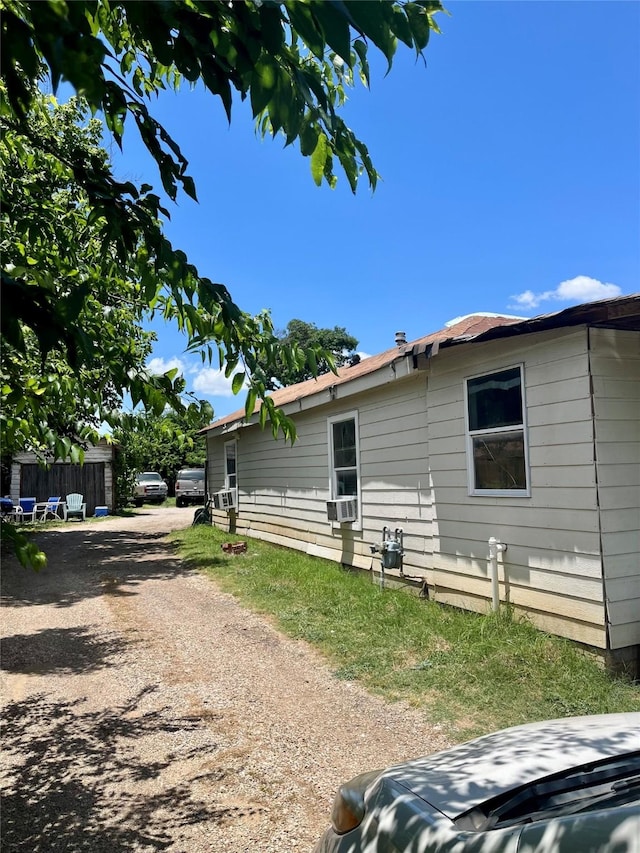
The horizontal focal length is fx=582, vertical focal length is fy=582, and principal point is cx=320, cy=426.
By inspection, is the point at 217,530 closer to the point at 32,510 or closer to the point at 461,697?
the point at 32,510

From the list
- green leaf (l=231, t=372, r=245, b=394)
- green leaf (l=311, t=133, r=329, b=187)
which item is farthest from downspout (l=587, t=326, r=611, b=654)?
green leaf (l=311, t=133, r=329, b=187)

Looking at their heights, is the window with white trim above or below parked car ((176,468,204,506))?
above

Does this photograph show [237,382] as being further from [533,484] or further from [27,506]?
[27,506]

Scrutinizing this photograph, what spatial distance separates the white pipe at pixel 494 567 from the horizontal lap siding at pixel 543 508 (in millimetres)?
75

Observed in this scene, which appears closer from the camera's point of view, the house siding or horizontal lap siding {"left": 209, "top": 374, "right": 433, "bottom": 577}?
the house siding

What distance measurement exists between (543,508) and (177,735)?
3.40 metres

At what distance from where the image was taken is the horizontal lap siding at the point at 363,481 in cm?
703

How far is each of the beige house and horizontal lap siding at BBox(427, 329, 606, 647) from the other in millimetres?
12

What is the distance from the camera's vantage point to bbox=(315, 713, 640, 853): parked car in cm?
125

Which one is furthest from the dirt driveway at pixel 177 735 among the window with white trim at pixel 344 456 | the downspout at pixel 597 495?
the window with white trim at pixel 344 456

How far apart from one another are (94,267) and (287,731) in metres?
3.11

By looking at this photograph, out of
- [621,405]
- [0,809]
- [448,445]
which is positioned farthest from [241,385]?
[448,445]

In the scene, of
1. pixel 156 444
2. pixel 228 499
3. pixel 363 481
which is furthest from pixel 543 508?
pixel 228 499

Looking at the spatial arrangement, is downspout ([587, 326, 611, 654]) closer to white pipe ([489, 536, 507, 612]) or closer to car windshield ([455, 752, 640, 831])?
white pipe ([489, 536, 507, 612])
